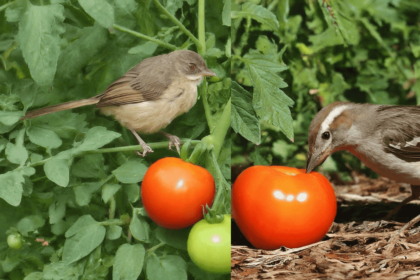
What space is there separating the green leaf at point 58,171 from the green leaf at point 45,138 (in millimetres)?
80

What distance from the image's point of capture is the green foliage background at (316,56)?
147 cm

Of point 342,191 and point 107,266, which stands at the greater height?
point 342,191

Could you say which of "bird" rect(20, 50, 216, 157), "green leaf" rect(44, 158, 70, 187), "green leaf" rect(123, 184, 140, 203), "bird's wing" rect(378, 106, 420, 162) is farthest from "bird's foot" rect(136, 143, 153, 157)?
"bird's wing" rect(378, 106, 420, 162)

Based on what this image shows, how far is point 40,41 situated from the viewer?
4.41ft

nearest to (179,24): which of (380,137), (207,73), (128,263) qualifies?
(207,73)

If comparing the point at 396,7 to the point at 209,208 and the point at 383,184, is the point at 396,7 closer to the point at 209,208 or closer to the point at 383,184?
the point at 383,184

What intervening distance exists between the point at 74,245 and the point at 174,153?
43 cm

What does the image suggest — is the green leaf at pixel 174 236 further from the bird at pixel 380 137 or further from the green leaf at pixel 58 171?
the bird at pixel 380 137

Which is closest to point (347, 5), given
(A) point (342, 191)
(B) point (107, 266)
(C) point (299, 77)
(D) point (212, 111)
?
(C) point (299, 77)

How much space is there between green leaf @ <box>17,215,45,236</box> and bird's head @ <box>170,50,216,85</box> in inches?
28.0

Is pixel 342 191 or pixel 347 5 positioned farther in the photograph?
pixel 342 191

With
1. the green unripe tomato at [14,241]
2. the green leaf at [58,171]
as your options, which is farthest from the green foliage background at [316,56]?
the green unripe tomato at [14,241]

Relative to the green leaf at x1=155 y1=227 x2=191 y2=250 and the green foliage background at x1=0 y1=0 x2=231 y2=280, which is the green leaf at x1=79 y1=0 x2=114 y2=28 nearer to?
the green foliage background at x1=0 y1=0 x2=231 y2=280

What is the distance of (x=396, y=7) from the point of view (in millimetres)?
1583
